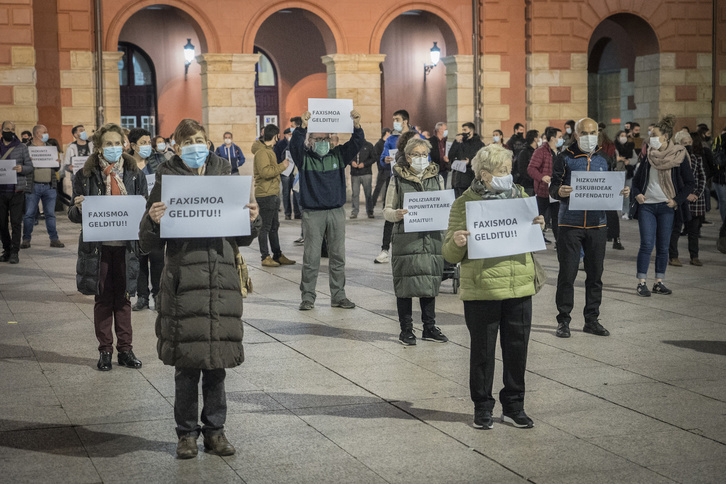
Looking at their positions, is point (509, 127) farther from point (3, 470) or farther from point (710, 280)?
point (3, 470)

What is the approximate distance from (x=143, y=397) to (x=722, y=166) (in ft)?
38.5

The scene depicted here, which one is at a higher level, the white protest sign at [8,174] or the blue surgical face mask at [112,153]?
the blue surgical face mask at [112,153]

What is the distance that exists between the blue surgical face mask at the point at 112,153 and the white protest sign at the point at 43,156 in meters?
8.75

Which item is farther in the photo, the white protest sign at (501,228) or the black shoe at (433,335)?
the black shoe at (433,335)

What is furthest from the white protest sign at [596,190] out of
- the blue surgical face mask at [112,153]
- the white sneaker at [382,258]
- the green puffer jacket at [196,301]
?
the white sneaker at [382,258]

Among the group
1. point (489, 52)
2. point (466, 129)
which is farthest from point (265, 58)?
point (466, 129)

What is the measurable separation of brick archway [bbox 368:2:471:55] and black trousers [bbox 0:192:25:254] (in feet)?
39.7

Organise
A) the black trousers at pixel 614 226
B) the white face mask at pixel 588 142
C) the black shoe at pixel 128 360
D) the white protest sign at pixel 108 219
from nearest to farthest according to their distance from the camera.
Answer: the white protest sign at pixel 108 219, the black shoe at pixel 128 360, the white face mask at pixel 588 142, the black trousers at pixel 614 226

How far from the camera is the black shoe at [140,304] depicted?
9.85 meters

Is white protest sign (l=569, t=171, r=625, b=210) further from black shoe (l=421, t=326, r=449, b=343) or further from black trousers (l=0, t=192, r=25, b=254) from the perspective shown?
black trousers (l=0, t=192, r=25, b=254)

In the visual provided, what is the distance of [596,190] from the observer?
28.0 ft

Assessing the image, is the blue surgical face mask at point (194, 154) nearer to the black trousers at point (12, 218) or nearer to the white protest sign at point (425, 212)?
the white protest sign at point (425, 212)

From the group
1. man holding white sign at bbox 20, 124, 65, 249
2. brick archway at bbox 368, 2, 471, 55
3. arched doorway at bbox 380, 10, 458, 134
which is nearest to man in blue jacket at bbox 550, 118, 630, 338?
man holding white sign at bbox 20, 124, 65, 249

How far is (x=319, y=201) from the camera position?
382 inches
